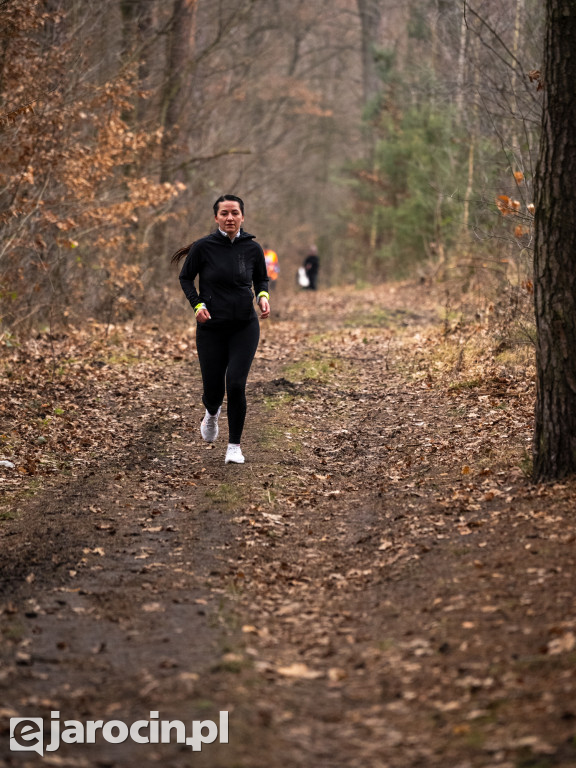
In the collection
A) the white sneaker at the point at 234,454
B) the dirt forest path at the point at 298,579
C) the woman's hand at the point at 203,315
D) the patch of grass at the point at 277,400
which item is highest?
the woman's hand at the point at 203,315

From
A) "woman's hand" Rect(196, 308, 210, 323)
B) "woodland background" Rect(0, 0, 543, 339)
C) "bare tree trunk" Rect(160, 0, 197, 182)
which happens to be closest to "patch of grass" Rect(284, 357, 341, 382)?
"woodland background" Rect(0, 0, 543, 339)

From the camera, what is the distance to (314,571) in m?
6.40

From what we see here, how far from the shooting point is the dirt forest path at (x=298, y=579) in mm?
4172

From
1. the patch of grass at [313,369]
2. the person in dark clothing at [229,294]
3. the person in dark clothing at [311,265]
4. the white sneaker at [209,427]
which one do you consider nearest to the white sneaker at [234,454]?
the person in dark clothing at [229,294]

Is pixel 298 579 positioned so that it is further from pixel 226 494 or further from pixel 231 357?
pixel 231 357

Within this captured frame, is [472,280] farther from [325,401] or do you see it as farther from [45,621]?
[45,621]

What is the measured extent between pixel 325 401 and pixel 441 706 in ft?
26.3

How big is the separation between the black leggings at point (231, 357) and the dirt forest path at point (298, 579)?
2.02 feet

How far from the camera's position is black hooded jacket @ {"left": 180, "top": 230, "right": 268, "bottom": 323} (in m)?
8.59

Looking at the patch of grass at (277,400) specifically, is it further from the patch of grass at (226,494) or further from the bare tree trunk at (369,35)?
the bare tree trunk at (369,35)

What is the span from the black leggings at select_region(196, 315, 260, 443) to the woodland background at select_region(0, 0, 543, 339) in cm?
322

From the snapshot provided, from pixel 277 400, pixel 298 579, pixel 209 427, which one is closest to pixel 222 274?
pixel 209 427

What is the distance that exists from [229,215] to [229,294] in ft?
2.31

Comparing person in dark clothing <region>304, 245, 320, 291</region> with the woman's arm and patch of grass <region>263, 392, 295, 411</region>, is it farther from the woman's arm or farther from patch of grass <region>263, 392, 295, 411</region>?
the woman's arm
